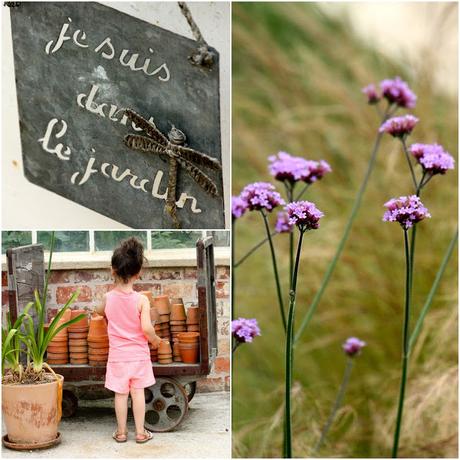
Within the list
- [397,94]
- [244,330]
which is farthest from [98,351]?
[397,94]

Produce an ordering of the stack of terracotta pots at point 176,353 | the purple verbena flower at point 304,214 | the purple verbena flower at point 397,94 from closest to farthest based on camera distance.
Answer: the purple verbena flower at point 304,214
the stack of terracotta pots at point 176,353
the purple verbena flower at point 397,94

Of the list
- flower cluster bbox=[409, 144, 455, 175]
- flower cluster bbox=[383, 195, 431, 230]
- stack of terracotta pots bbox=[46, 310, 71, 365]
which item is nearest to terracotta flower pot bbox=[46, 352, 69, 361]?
stack of terracotta pots bbox=[46, 310, 71, 365]

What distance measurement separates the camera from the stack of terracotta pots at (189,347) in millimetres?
1148

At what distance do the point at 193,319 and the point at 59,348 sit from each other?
20 centimetres

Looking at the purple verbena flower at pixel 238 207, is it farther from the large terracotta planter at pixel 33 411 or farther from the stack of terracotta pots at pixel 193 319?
the large terracotta planter at pixel 33 411

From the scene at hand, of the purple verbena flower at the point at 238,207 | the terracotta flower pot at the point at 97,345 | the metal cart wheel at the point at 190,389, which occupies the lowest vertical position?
the metal cart wheel at the point at 190,389

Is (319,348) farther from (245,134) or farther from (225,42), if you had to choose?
(225,42)

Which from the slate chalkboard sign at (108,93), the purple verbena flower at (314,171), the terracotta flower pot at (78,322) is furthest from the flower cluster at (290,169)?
the terracotta flower pot at (78,322)

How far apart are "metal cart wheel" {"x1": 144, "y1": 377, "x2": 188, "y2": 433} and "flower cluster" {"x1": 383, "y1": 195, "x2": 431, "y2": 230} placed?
382 millimetres

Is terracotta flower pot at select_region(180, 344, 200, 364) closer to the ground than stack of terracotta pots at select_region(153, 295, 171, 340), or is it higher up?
closer to the ground

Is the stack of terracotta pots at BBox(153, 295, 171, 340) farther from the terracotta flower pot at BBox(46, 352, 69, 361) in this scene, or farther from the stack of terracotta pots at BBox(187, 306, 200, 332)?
the terracotta flower pot at BBox(46, 352, 69, 361)

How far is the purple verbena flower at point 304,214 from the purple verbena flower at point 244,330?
0.21 m

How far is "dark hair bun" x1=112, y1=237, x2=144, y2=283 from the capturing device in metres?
1.10

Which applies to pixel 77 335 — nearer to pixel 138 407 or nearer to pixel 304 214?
pixel 138 407
